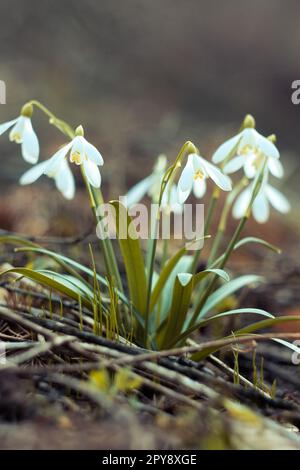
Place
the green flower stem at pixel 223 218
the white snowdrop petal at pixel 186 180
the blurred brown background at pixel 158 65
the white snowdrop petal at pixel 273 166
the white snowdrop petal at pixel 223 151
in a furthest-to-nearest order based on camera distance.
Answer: the blurred brown background at pixel 158 65, the green flower stem at pixel 223 218, the white snowdrop petal at pixel 273 166, the white snowdrop petal at pixel 223 151, the white snowdrop petal at pixel 186 180

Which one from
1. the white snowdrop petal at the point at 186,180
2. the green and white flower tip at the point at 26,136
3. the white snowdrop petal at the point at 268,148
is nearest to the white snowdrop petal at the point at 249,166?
the white snowdrop petal at the point at 268,148

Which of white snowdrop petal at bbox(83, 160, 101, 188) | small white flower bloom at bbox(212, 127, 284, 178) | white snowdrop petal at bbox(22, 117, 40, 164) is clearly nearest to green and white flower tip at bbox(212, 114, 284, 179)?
small white flower bloom at bbox(212, 127, 284, 178)

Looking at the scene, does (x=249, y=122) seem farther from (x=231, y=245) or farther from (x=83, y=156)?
(x=83, y=156)

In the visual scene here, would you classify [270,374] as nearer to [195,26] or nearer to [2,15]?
[2,15]

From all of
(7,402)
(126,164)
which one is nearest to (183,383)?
(7,402)

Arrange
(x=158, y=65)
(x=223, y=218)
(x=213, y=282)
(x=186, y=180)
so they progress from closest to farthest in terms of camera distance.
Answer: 1. (x=186, y=180)
2. (x=213, y=282)
3. (x=223, y=218)
4. (x=158, y=65)

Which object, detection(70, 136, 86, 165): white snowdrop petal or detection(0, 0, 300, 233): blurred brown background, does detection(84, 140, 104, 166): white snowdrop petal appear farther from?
detection(0, 0, 300, 233): blurred brown background

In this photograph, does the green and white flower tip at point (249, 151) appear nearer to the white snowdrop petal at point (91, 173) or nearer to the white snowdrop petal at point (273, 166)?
the white snowdrop petal at point (273, 166)

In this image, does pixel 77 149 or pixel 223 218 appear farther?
pixel 223 218

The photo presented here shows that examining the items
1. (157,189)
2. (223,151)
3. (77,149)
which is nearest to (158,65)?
(157,189)
